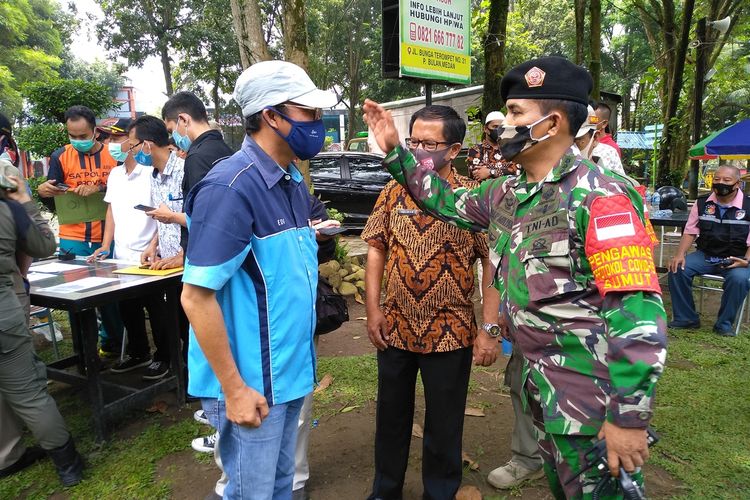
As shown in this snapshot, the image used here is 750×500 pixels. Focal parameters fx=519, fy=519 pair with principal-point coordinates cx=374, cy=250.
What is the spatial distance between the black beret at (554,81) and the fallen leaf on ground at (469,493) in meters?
2.06

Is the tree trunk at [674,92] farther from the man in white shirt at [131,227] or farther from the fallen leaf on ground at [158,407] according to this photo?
the fallen leaf on ground at [158,407]

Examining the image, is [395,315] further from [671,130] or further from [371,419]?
[671,130]

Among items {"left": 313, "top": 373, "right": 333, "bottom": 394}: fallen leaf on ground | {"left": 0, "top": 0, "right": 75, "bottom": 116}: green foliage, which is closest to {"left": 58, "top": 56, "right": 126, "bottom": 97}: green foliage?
{"left": 0, "top": 0, "right": 75, "bottom": 116}: green foliage

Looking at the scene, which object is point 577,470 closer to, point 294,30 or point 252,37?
point 294,30

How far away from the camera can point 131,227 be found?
13.5 ft

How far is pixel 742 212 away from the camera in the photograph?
17.5ft

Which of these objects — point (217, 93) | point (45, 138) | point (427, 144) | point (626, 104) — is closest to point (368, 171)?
point (45, 138)

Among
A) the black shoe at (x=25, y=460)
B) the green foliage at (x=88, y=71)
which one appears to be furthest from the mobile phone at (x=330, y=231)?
the green foliage at (x=88, y=71)

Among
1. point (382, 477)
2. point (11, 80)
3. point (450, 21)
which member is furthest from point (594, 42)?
point (11, 80)

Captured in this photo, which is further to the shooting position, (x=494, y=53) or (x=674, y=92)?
(x=674, y=92)

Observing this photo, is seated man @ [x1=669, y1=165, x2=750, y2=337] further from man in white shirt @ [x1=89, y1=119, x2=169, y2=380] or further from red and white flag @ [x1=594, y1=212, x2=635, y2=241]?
man in white shirt @ [x1=89, y1=119, x2=169, y2=380]

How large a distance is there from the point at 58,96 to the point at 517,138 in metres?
6.79

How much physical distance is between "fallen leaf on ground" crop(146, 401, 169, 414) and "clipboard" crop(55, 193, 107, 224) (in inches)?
68.6

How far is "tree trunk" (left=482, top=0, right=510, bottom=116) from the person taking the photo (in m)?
5.87
